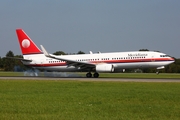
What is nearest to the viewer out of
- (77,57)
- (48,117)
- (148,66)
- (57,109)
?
(48,117)

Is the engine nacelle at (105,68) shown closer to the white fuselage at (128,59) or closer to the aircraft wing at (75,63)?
the white fuselage at (128,59)

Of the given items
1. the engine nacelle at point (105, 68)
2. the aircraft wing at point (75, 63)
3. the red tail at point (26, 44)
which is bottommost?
the engine nacelle at point (105, 68)

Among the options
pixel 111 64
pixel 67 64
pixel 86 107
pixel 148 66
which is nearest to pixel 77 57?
pixel 67 64

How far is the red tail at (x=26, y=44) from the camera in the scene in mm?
53375

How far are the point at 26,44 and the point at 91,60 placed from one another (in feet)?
34.0

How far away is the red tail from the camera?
53.4 m

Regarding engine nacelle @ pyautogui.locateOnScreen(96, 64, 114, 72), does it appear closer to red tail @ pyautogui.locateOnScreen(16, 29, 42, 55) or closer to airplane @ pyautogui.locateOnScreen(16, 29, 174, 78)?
airplane @ pyautogui.locateOnScreen(16, 29, 174, 78)

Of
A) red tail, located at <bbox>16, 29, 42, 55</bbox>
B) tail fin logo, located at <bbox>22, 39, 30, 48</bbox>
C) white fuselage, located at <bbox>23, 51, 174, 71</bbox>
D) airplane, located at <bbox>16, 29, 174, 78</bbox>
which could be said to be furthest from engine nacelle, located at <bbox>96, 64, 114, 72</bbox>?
tail fin logo, located at <bbox>22, 39, 30, 48</bbox>

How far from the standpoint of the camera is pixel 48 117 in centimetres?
1226

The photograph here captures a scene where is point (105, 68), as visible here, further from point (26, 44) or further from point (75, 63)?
point (26, 44)

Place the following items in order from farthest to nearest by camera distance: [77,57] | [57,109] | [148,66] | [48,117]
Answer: [77,57] → [148,66] → [57,109] → [48,117]

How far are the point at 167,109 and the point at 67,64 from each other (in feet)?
121

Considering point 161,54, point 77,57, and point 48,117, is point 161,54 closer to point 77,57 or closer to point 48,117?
point 77,57

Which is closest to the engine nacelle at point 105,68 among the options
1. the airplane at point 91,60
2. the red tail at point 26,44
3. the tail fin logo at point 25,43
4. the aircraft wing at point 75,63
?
the airplane at point 91,60
